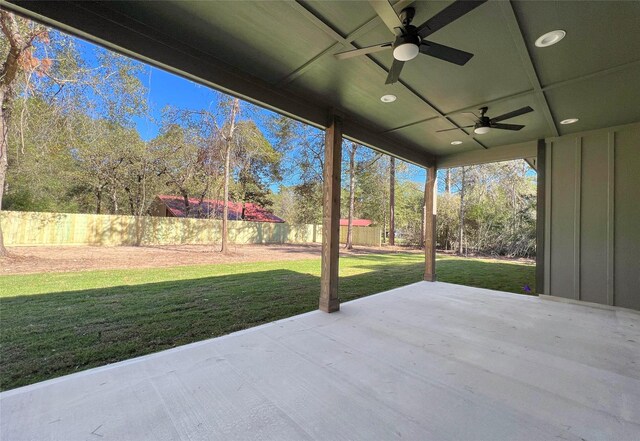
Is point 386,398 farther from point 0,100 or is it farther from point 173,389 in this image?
point 0,100

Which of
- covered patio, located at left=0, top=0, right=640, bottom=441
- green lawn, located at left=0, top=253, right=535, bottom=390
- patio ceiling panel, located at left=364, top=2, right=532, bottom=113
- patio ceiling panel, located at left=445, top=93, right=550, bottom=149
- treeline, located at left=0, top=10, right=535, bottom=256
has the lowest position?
green lawn, located at left=0, top=253, right=535, bottom=390

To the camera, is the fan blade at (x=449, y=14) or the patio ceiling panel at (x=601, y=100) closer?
the fan blade at (x=449, y=14)

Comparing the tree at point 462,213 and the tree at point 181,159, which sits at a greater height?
the tree at point 181,159

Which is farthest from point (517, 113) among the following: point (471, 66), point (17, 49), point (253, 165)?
point (253, 165)

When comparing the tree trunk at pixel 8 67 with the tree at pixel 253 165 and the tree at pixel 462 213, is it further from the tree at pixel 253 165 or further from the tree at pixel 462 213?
the tree at pixel 462 213

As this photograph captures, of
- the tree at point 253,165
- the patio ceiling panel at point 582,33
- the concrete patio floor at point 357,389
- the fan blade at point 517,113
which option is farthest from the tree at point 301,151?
the concrete patio floor at point 357,389

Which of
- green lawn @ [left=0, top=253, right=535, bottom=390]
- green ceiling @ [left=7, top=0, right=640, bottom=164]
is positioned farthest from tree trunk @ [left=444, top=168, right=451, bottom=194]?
green ceiling @ [left=7, top=0, right=640, bottom=164]

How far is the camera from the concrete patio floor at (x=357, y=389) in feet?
5.04

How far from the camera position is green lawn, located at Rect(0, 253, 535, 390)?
2416 mm

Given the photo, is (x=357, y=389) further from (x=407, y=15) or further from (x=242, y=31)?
(x=242, y=31)

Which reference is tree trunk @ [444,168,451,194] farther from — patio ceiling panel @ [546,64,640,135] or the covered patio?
patio ceiling panel @ [546,64,640,135]

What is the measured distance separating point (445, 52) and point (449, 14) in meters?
0.35

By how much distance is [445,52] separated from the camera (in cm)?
211

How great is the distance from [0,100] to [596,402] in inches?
411
